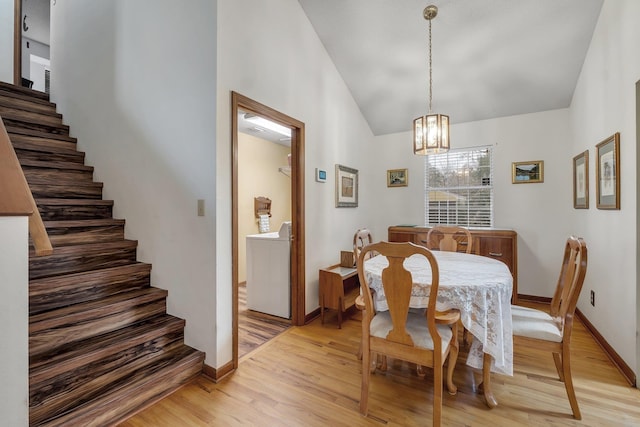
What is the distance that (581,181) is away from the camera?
10.1ft

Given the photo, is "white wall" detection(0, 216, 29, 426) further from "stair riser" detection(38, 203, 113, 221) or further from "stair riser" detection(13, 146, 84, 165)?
"stair riser" detection(13, 146, 84, 165)

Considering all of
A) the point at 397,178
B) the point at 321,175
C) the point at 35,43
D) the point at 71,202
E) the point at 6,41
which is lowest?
the point at 71,202

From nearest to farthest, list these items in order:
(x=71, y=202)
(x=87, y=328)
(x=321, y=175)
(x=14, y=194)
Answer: (x=14, y=194) → (x=87, y=328) → (x=71, y=202) → (x=321, y=175)

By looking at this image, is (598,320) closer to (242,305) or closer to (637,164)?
(637,164)

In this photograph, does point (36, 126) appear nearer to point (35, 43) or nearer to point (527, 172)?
point (35, 43)

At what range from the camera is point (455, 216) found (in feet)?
13.6

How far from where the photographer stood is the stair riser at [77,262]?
207cm

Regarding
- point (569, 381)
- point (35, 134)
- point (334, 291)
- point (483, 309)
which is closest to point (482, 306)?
point (483, 309)

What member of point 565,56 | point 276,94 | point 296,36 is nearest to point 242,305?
point 276,94

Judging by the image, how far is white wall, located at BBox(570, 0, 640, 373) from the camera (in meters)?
1.98

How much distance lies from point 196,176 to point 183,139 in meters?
0.34

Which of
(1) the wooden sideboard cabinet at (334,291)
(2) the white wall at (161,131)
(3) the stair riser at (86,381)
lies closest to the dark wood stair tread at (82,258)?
(2) the white wall at (161,131)

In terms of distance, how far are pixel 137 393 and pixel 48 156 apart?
268cm

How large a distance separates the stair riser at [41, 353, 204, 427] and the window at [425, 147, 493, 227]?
3607 mm
